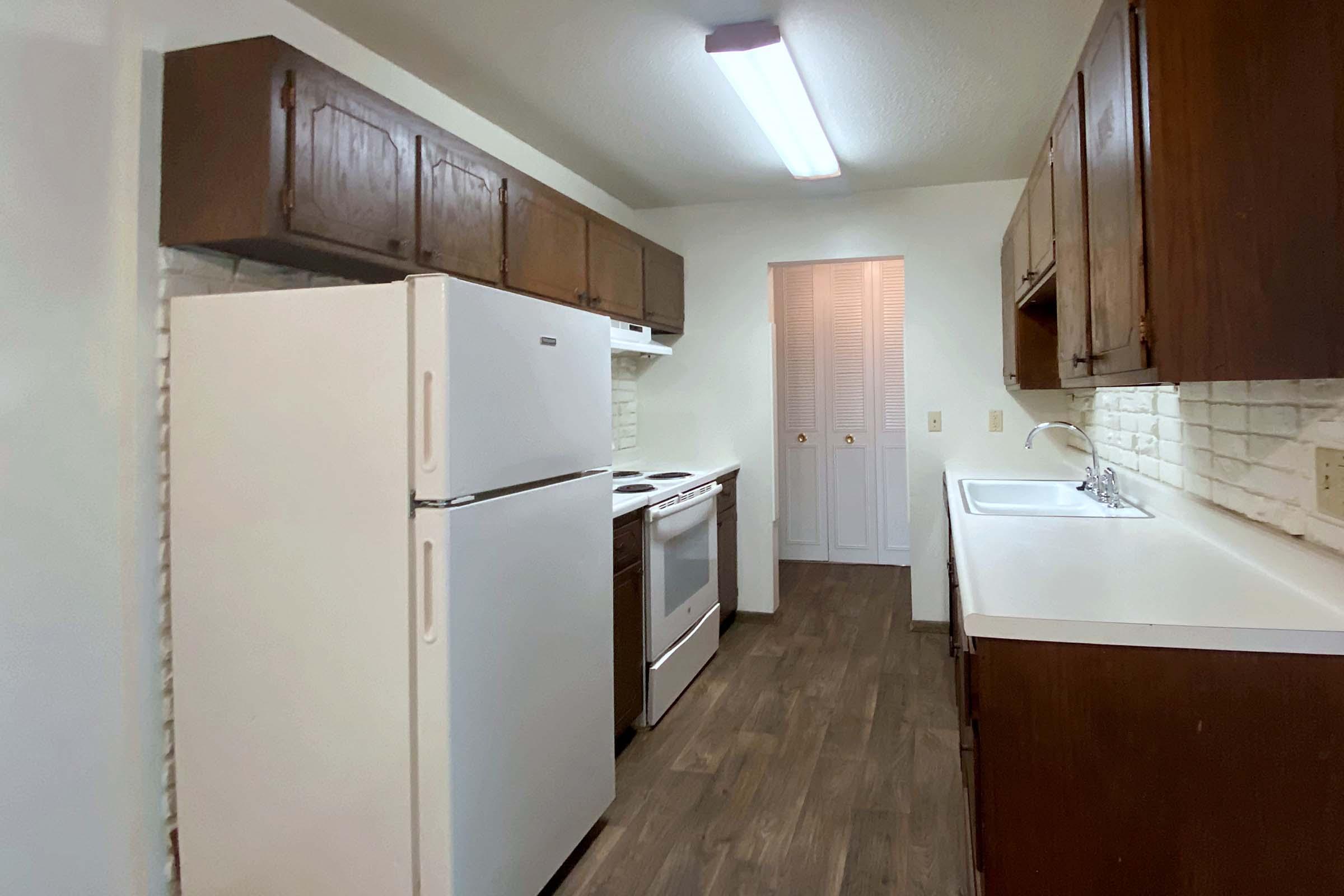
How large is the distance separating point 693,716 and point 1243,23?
103 inches

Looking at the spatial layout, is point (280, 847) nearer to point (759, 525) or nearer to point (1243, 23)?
point (1243, 23)

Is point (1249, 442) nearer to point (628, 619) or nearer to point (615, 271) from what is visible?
point (628, 619)

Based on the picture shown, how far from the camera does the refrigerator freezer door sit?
1546 millimetres

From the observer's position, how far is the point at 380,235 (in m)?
2.00

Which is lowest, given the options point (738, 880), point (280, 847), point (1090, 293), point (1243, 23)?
point (738, 880)

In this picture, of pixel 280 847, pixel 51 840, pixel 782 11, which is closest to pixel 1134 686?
pixel 280 847

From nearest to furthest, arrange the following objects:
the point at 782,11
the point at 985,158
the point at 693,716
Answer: the point at 782,11
the point at 693,716
the point at 985,158

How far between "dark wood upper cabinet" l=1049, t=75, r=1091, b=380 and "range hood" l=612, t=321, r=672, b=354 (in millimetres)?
1748

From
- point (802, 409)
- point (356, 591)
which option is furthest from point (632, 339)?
point (802, 409)

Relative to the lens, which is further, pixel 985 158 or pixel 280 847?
pixel 985 158

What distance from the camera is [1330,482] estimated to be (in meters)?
1.37

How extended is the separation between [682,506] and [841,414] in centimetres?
269

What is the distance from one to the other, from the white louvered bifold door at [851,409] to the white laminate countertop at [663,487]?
1555mm

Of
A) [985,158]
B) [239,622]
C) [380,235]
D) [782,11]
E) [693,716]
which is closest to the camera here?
[239,622]
